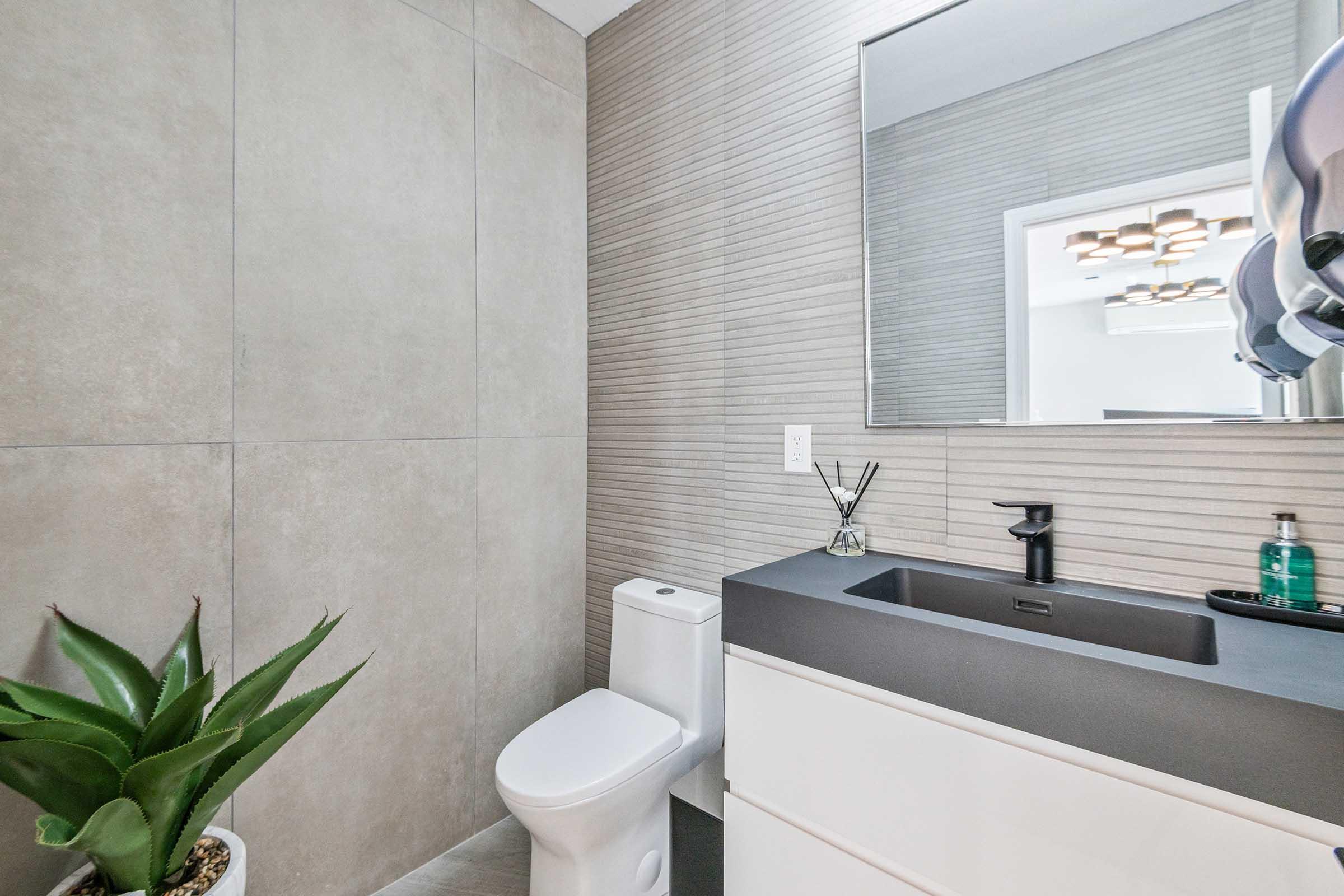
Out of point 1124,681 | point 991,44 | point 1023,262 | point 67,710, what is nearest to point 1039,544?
point 1124,681

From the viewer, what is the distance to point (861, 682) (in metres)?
0.96

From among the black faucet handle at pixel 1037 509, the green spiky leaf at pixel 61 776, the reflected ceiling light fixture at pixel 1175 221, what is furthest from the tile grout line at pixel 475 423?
the reflected ceiling light fixture at pixel 1175 221

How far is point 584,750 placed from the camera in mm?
1407

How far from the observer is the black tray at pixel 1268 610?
87 cm

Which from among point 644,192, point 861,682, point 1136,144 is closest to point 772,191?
point 644,192

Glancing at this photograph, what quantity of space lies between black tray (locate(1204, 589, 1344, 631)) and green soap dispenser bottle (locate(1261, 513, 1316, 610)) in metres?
0.02

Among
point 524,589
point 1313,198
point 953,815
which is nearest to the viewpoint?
point 1313,198

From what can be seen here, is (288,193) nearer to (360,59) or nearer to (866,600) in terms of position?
(360,59)

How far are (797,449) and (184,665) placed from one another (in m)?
1.43

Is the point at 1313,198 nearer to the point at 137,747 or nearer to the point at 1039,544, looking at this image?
the point at 1039,544

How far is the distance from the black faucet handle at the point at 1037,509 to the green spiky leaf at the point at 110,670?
5.45 ft

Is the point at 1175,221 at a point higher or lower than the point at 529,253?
lower

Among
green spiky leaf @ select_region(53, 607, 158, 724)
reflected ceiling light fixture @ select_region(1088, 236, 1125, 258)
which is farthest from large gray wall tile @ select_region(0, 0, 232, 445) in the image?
reflected ceiling light fixture @ select_region(1088, 236, 1125, 258)

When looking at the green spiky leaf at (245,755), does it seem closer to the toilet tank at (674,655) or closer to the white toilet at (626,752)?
the white toilet at (626,752)
